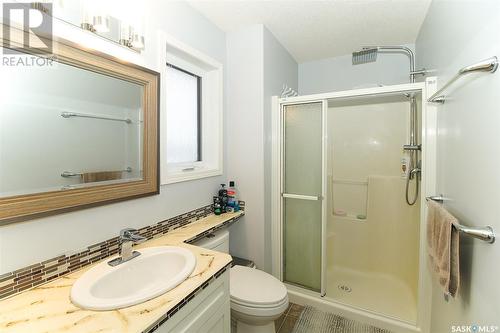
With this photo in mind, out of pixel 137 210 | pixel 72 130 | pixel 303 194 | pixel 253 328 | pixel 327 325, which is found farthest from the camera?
pixel 303 194

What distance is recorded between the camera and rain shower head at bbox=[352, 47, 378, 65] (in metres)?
2.21

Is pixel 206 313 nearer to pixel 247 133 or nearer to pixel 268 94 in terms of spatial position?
pixel 247 133

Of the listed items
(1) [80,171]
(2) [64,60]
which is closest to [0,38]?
(2) [64,60]

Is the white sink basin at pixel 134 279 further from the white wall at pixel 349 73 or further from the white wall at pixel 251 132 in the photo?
the white wall at pixel 349 73

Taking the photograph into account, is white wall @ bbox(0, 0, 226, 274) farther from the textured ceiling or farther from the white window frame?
the textured ceiling

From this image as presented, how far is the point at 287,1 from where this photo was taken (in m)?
1.63

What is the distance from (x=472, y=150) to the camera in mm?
937

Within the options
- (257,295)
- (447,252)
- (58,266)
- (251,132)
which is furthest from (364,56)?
(58,266)

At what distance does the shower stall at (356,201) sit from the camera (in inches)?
72.8

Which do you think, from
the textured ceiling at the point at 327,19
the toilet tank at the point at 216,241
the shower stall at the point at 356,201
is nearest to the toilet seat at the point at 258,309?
the toilet tank at the point at 216,241

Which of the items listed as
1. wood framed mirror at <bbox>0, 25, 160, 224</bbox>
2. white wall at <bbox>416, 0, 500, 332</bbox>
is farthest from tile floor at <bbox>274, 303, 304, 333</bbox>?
wood framed mirror at <bbox>0, 25, 160, 224</bbox>

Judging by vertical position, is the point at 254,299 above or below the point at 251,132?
below

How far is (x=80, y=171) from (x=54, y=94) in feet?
1.12

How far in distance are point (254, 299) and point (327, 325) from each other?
84cm
